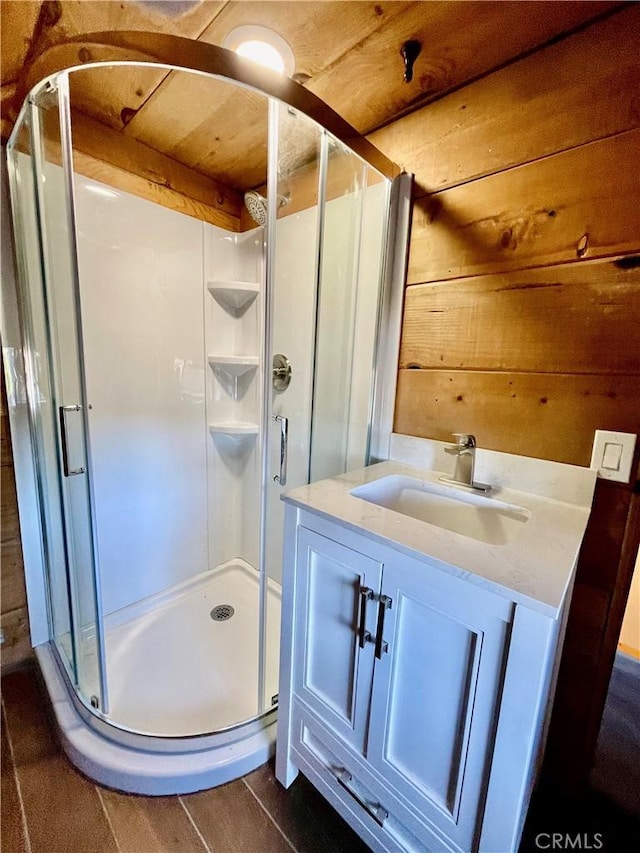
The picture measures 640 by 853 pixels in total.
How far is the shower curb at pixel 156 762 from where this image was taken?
966 millimetres

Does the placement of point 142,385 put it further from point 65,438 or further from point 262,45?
point 262,45

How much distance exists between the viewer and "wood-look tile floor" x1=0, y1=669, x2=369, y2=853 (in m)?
0.87

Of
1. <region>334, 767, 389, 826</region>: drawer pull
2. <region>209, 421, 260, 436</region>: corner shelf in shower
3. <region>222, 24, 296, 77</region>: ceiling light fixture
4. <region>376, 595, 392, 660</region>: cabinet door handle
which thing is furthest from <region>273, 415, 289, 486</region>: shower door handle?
<region>222, 24, 296, 77</region>: ceiling light fixture

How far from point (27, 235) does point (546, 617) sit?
1658 millimetres

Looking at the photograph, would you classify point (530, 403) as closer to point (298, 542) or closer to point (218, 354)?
point (298, 542)

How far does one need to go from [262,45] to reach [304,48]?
0.37ft

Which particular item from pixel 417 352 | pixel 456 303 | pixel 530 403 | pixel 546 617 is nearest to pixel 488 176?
pixel 456 303

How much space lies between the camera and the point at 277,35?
93 cm

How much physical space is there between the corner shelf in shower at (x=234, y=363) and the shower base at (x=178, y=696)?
3.57 ft

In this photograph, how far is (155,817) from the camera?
3.04 ft

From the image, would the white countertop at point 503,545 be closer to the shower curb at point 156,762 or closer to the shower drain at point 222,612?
the shower curb at point 156,762

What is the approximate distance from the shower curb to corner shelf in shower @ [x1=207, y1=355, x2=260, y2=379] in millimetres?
1403

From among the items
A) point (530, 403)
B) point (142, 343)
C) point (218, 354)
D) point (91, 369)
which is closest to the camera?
point (530, 403)
